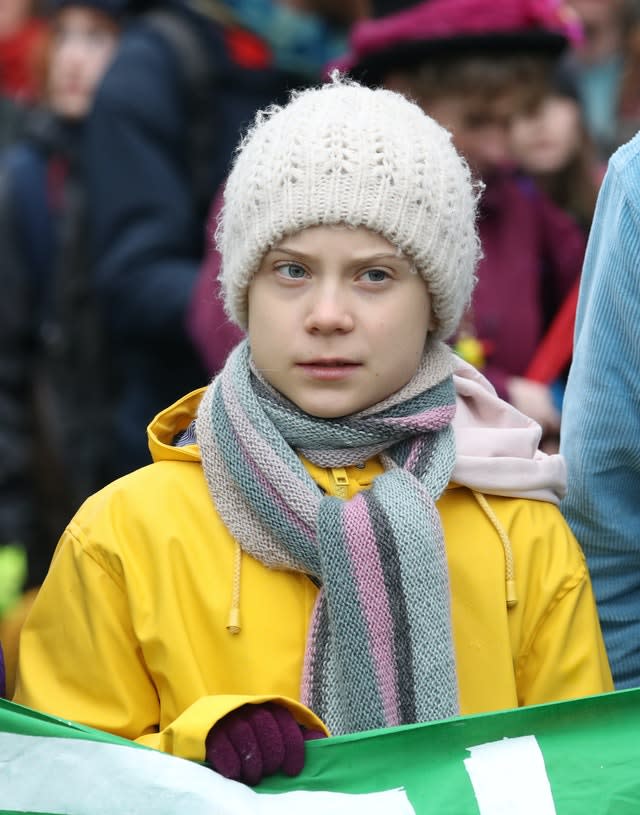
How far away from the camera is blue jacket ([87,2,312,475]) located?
5.08 meters

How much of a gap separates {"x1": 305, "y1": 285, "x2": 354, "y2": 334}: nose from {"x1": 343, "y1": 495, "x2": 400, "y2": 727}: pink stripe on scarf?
1.05 feet

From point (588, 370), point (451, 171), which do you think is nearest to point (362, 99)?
point (451, 171)

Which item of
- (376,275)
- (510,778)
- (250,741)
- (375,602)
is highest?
(376,275)

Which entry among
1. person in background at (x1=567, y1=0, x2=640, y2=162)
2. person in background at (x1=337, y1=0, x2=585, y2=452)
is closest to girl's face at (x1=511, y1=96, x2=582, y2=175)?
person in background at (x1=337, y1=0, x2=585, y2=452)

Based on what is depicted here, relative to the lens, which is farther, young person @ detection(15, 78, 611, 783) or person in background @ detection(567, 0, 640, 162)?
person in background @ detection(567, 0, 640, 162)

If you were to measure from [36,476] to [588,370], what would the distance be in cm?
309

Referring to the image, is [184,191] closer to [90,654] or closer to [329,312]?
[329,312]

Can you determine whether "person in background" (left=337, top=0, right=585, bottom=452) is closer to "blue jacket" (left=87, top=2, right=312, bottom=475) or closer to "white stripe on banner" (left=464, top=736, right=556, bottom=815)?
"blue jacket" (left=87, top=2, right=312, bottom=475)

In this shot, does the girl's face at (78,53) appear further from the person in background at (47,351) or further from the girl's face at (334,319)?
the girl's face at (334,319)

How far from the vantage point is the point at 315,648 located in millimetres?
2854

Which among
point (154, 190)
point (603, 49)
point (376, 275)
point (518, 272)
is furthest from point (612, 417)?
point (603, 49)

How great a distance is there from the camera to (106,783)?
2.60 m

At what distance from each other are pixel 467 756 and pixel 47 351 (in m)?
3.41

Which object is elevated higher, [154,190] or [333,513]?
[154,190]
